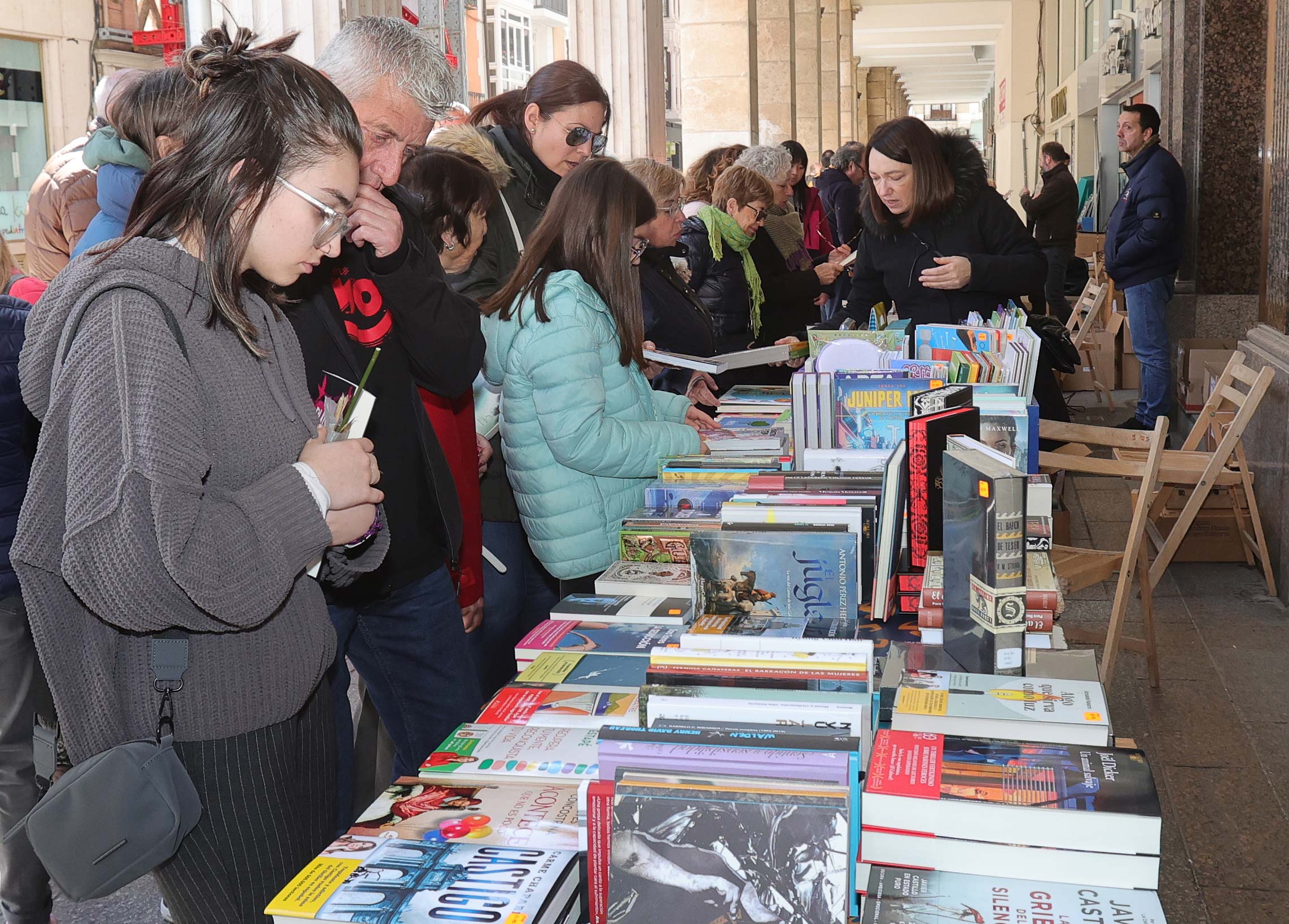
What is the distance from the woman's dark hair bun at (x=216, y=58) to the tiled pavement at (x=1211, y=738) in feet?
6.44

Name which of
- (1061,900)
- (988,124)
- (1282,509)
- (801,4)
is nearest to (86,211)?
(1061,900)

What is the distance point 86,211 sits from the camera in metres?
3.41

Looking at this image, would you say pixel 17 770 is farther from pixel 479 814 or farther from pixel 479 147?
pixel 479 147

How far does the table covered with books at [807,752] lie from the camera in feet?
3.76

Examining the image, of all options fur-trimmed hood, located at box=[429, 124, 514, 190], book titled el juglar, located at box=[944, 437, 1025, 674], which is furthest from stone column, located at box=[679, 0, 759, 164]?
book titled el juglar, located at box=[944, 437, 1025, 674]

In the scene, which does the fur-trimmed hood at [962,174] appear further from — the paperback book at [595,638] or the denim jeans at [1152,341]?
the denim jeans at [1152,341]

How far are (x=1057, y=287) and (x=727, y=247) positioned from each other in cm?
592

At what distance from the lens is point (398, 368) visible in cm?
213

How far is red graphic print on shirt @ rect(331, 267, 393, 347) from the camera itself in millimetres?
2055

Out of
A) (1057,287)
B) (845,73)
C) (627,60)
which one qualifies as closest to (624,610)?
(627,60)

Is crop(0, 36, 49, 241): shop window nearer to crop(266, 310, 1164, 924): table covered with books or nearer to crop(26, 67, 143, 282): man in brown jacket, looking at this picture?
crop(26, 67, 143, 282): man in brown jacket

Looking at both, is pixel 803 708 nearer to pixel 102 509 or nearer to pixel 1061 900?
pixel 1061 900

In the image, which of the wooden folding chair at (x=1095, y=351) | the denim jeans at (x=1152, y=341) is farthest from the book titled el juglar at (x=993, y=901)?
the wooden folding chair at (x=1095, y=351)

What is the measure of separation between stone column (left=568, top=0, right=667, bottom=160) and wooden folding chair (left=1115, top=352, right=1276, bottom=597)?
14.5 feet
